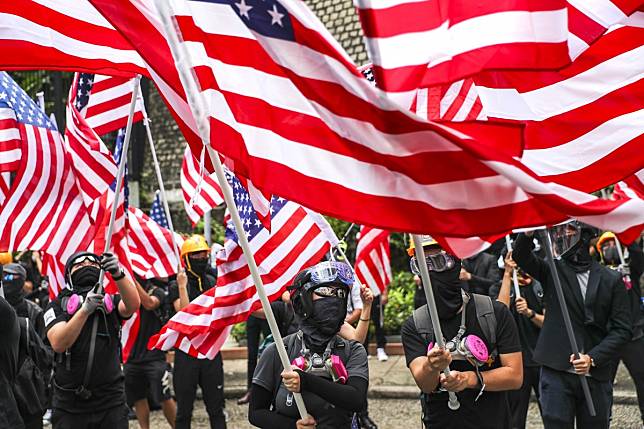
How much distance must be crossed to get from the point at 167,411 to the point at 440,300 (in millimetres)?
5557

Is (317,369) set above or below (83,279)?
below

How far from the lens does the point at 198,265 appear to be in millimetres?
10492

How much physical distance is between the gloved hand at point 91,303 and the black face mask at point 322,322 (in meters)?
2.02

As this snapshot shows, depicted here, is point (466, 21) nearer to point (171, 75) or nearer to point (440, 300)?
point (171, 75)

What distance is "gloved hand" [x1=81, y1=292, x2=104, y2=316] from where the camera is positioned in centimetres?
702

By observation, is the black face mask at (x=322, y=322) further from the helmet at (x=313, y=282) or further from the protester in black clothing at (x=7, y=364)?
the protester in black clothing at (x=7, y=364)

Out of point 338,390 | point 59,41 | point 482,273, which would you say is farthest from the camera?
point 482,273

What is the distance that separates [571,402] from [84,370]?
358 centimetres

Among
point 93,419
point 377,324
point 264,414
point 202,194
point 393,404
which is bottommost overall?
point 393,404

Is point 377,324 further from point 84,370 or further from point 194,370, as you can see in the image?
point 84,370

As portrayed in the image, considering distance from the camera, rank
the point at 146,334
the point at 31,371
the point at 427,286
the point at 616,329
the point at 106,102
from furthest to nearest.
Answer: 1. the point at 146,334
2. the point at 106,102
3. the point at 31,371
4. the point at 616,329
5. the point at 427,286

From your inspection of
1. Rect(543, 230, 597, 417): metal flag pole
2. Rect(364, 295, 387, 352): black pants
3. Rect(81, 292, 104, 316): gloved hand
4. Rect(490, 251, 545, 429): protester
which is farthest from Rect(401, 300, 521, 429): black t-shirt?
Rect(364, 295, 387, 352): black pants

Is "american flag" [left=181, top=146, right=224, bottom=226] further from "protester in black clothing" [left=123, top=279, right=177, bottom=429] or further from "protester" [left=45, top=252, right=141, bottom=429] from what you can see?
"protester" [left=45, top=252, right=141, bottom=429]

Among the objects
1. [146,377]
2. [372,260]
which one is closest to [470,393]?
[372,260]
